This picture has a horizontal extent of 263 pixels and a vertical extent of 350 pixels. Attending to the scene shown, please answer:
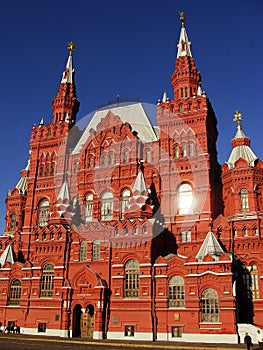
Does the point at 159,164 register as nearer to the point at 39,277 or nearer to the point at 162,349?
the point at 39,277

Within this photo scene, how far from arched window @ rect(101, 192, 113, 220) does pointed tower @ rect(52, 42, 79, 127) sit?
12814 millimetres

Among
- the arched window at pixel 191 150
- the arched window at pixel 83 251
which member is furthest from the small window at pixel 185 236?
the arched window at pixel 83 251

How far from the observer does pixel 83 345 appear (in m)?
30.0

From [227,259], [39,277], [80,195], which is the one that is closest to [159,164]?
[80,195]

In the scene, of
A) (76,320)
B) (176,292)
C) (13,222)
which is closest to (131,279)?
(176,292)

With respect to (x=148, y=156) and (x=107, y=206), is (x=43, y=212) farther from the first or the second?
(x=148, y=156)

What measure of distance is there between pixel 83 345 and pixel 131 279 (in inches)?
338

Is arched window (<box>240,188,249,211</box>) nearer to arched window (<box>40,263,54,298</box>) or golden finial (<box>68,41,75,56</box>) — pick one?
arched window (<box>40,263,54,298</box>)

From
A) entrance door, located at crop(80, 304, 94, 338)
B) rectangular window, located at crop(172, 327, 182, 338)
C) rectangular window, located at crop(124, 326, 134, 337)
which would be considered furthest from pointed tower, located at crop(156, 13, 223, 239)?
entrance door, located at crop(80, 304, 94, 338)

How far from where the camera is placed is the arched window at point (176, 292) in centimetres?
3469

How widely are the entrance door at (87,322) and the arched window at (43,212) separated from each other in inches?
576

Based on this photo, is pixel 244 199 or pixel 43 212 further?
pixel 43 212

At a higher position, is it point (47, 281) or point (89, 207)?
point (89, 207)

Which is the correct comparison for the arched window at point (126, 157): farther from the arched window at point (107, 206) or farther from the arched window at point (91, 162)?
the arched window at point (91, 162)
